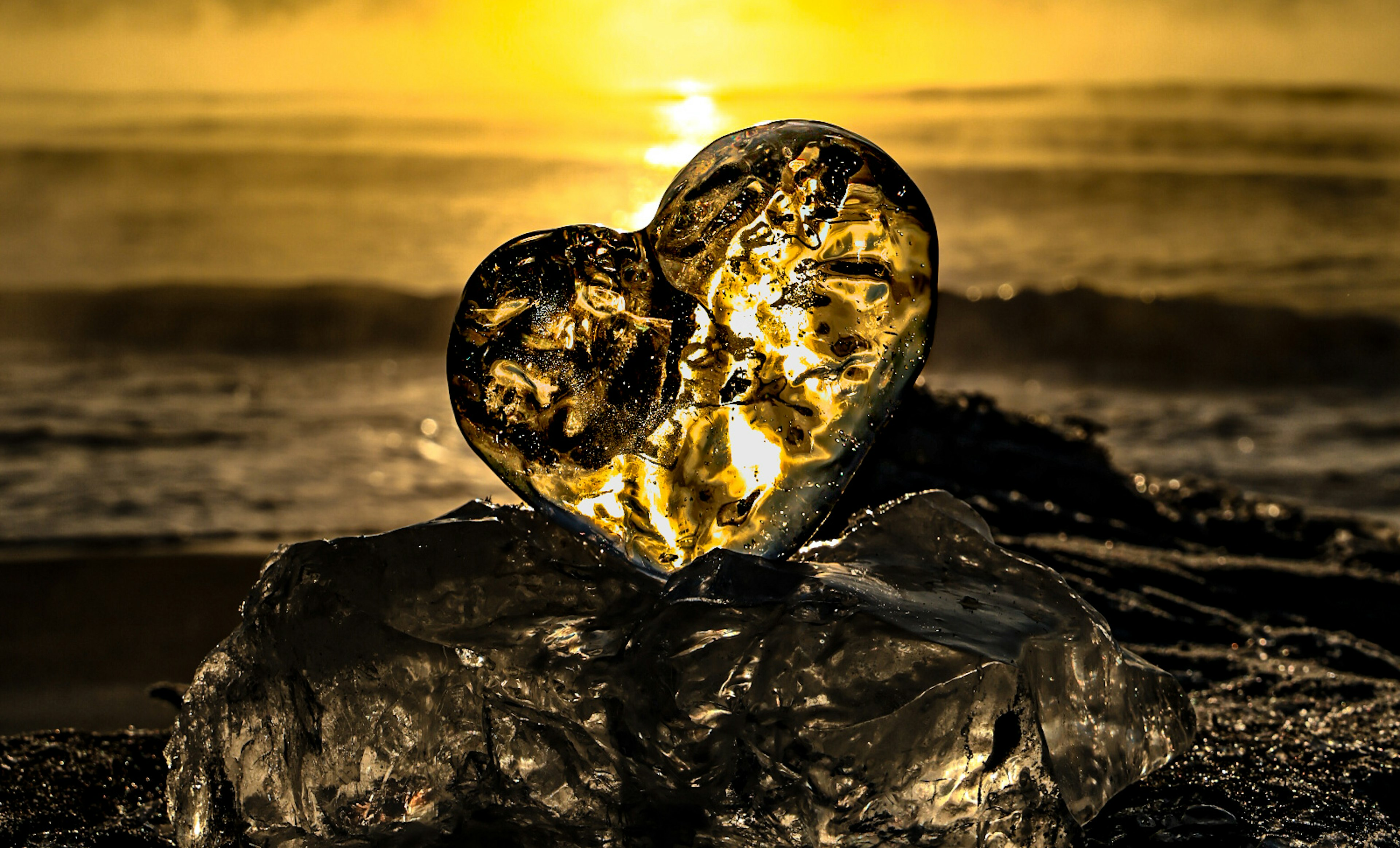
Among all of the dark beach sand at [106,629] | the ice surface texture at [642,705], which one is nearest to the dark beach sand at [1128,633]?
the dark beach sand at [106,629]

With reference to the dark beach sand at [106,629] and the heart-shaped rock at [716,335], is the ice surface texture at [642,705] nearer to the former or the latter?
the heart-shaped rock at [716,335]

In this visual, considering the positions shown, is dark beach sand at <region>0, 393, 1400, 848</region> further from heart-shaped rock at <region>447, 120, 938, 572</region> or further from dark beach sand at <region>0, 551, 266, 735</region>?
heart-shaped rock at <region>447, 120, 938, 572</region>

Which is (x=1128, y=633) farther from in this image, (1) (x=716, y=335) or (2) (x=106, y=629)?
(2) (x=106, y=629)

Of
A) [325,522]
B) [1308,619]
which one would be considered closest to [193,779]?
[1308,619]

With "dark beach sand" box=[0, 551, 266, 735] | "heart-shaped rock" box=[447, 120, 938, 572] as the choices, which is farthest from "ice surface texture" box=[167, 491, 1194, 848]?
"dark beach sand" box=[0, 551, 266, 735]

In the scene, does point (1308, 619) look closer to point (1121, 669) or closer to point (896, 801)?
point (1121, 669)

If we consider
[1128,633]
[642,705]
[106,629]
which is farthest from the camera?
[106,629]

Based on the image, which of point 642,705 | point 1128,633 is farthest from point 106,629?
point 1128,633

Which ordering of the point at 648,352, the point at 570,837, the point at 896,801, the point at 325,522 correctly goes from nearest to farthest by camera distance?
1. the point at 896,801
2. the point at 570,837
3. the point at 648,352
4. the point at 325,522
